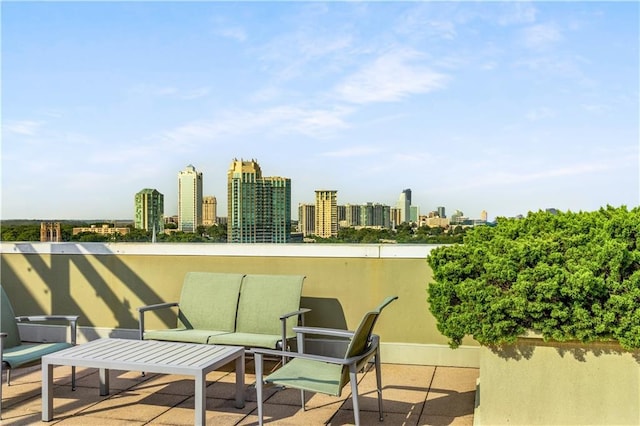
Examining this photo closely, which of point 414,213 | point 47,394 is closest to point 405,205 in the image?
point 414,213

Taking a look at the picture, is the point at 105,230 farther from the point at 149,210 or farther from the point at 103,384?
the point at 103,384

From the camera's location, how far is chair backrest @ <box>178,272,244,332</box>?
5.46 meters

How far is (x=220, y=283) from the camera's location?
18.4ft

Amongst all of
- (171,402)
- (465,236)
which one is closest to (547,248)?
(465,236)

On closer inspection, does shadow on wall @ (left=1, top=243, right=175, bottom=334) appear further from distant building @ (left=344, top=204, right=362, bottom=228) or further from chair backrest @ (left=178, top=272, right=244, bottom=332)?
distant building @ (left=344, top=204, right=362, bottom=228)

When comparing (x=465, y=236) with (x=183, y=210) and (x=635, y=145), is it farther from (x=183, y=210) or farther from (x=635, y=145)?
(x=635, y=145)

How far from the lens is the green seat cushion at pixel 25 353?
413 centimetres

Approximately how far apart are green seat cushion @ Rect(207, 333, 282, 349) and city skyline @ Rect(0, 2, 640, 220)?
2593mm

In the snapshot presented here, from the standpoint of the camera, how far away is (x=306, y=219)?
6.77m

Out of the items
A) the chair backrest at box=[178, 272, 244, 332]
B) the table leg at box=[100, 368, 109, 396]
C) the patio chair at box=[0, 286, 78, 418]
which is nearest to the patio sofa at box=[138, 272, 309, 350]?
the chair backrest at box=[178, 272, 244, 332]

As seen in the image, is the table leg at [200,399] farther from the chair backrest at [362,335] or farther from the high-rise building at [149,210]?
the high-rise building at [149,210]

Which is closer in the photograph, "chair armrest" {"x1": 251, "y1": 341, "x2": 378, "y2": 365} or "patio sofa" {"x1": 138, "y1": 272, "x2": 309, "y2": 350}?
"chair armrest" {"x1": 251, "y1": 341, "x2": 378, "y2": 365}

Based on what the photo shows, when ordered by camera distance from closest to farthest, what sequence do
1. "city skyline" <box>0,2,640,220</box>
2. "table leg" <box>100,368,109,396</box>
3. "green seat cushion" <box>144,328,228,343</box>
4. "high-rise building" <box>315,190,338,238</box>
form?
"table leg" <box>100,368,109,396</box> < "green seat cushion" <box>144,328,228,343</box> < "high-rise building" <box>315,190,338,238</box> < "city skyline" <box>0,2,640,220</box>

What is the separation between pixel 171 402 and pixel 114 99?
8.11 metres
